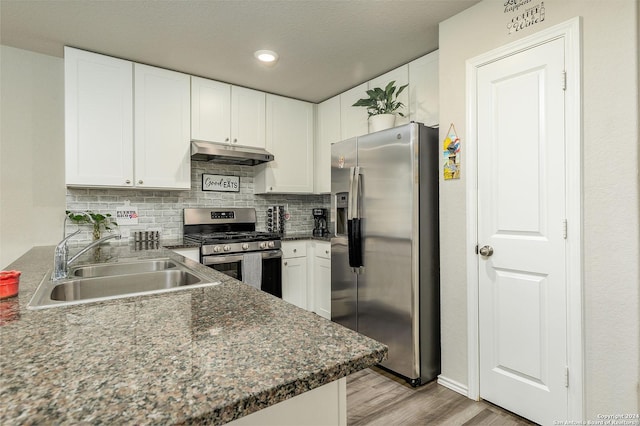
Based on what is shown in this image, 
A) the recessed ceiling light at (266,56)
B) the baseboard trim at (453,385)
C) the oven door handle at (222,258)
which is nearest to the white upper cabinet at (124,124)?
the oven door handle at (222,258)

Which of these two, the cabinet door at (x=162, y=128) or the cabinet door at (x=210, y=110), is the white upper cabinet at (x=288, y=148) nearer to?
the cabinet door at (x=210, y=110)

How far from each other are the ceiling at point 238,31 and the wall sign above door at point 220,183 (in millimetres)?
1048

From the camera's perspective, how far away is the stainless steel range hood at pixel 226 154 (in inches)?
126

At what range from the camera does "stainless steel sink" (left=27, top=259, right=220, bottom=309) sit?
4.11 feet

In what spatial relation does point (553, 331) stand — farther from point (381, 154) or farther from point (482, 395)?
point (381, 154)

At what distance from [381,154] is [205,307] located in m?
1.85

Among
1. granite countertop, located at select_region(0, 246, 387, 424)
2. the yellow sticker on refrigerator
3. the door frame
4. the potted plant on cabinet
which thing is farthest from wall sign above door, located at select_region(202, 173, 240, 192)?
the door frame

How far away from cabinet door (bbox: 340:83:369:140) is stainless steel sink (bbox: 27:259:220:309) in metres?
2.31

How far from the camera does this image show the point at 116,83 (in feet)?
9.52

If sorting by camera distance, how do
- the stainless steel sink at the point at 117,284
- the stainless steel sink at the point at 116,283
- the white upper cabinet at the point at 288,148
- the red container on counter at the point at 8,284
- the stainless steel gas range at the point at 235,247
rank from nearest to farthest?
the red container on counter at the point at 8,284, the stainless steel sink at the point at 116,283, the stainless steel sink at the point at 117,284, the stainless steel gas range at the point at 235,247, the white upper cabinet at the point at 288,148

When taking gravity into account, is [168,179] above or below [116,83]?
below

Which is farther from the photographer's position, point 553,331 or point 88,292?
point 553,331

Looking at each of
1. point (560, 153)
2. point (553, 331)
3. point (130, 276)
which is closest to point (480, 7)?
point (560, 153)

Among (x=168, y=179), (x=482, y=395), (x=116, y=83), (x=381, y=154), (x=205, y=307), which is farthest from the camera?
(x=168, y=179)
